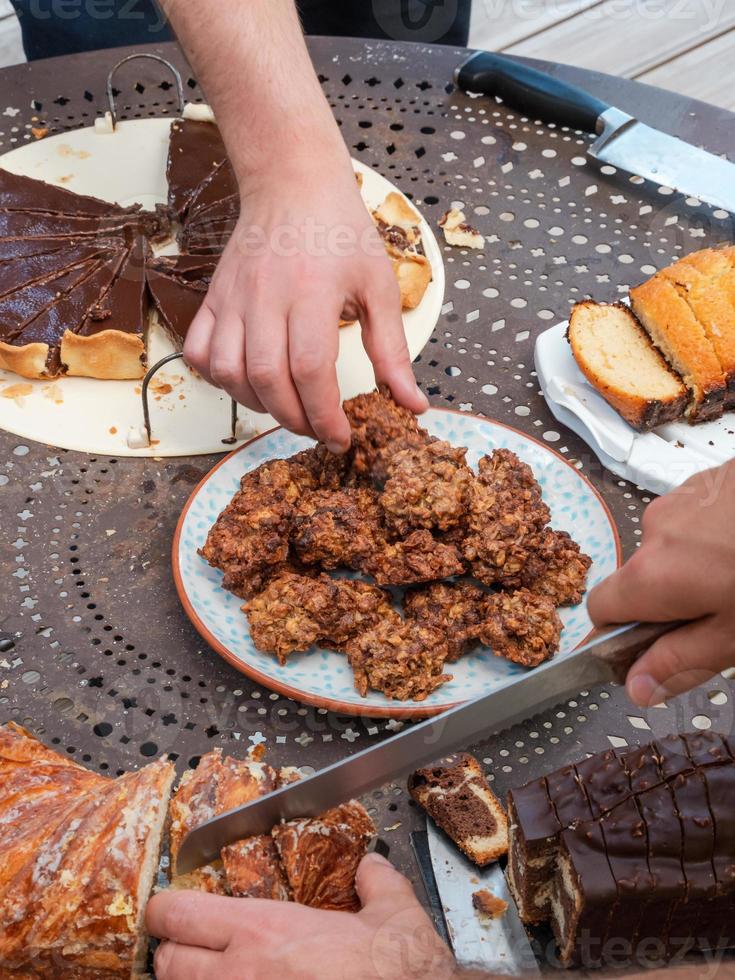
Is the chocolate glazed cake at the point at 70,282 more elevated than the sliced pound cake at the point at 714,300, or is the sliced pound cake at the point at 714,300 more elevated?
the sliced pound cake at the point at 714,300

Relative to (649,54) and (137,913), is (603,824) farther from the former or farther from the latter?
(649,54)

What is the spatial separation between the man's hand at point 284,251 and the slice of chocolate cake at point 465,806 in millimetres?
763

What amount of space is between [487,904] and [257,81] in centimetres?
199

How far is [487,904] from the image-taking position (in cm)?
186

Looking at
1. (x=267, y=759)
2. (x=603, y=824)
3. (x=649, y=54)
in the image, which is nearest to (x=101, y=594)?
(x=267, y=759)

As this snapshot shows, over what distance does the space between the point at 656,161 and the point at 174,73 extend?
1.71 meters

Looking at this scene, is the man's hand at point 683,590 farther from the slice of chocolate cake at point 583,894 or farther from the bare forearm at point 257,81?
the bare forearm at point 257,81

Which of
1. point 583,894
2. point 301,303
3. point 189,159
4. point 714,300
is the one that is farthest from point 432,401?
point 583,894

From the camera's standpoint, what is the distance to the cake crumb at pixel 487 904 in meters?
1.85

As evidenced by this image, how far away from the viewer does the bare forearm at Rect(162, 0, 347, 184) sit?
2.51m

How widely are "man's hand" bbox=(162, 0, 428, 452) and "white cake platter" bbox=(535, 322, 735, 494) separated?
0.56m

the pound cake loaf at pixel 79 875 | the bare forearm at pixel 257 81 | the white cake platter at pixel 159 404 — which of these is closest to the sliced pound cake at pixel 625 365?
the white cake platter at pixel 159 404

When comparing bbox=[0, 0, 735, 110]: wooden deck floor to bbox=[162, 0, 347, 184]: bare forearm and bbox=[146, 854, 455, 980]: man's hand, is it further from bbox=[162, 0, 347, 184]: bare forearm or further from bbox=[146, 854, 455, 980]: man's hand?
bbox=[146, 854, 455, 980]: man's hand

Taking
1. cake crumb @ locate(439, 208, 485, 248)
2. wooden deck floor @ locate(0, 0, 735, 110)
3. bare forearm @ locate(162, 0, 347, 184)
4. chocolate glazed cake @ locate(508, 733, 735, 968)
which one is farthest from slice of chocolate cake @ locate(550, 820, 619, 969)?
wooden deck floor @ locate(0, 0, 735, 110)
